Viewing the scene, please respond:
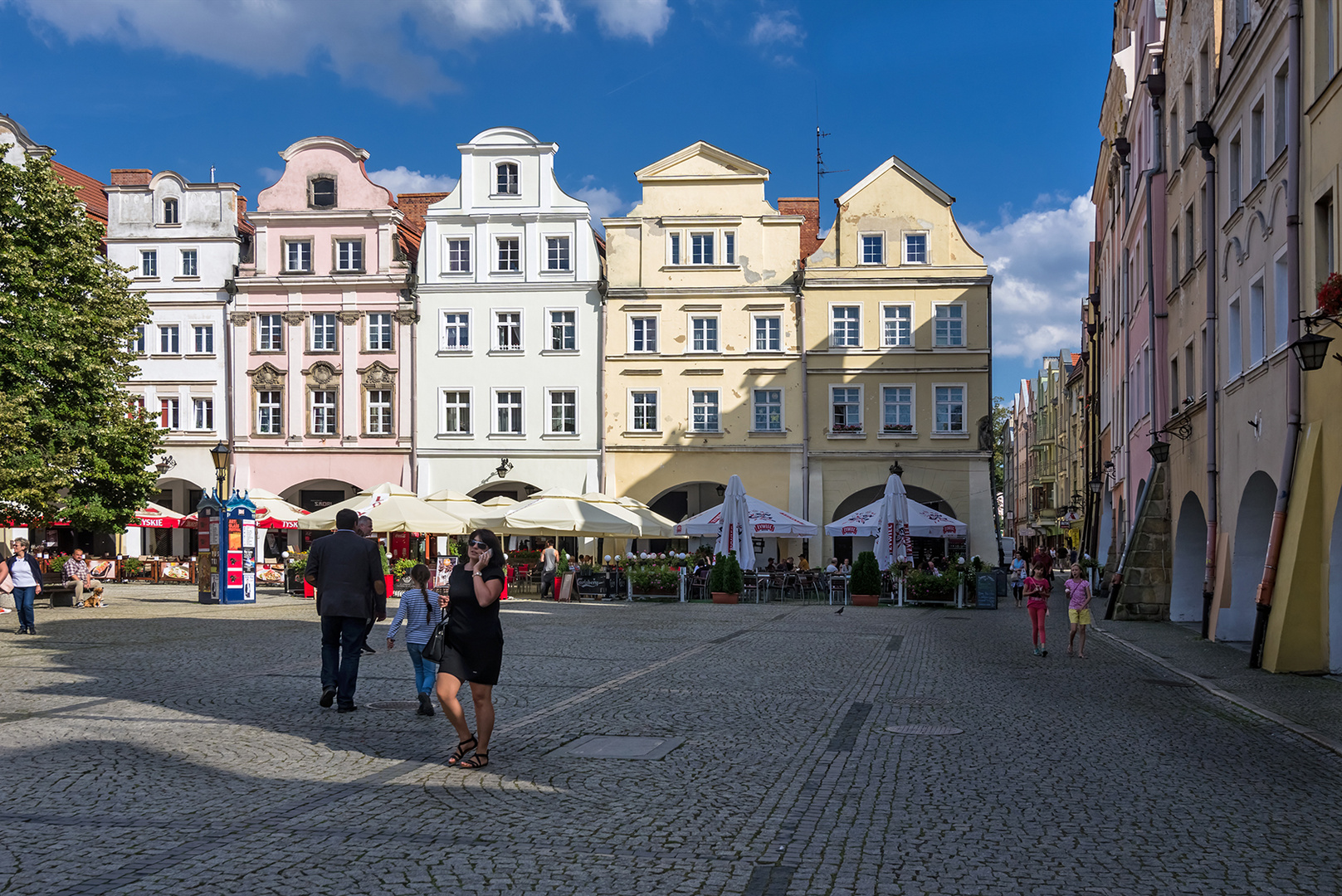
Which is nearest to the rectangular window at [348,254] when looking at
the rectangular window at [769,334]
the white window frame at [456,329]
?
the white window frame at [456,329]

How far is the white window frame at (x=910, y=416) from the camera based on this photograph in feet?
148

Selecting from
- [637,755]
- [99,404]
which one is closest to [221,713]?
[637,755]

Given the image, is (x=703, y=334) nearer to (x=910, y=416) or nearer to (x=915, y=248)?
(x=910, y=416)

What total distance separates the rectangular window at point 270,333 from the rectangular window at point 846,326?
2032 cm

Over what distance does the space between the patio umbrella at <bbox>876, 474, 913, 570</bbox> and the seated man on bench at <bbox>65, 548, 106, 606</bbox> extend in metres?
18.6

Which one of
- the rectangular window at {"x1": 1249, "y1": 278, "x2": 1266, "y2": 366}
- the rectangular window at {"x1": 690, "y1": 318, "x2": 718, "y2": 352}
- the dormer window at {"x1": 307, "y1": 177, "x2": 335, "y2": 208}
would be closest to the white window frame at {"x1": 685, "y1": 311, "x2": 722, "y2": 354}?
the rectangular window at {"x1": 690, "y1": 318, "x2": 718, "y2": 352}

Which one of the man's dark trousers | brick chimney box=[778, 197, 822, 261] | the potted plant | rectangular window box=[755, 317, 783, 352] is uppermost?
brick chimney box=[778, 197, 822, 261]

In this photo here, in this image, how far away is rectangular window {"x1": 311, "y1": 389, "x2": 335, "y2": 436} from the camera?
155 feet

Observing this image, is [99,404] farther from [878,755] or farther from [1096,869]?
[1096,869]

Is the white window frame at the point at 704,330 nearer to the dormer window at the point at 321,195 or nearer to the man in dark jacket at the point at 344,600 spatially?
the dormer window at the point at 321,195

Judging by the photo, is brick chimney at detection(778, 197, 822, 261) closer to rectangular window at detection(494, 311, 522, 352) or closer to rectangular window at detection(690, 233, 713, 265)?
rectangular window at detection(690, 233, 713, 265)

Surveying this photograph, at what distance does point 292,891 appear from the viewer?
18.6 ft

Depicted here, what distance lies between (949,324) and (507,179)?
55.4 ft

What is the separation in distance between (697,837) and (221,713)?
19.8ft
